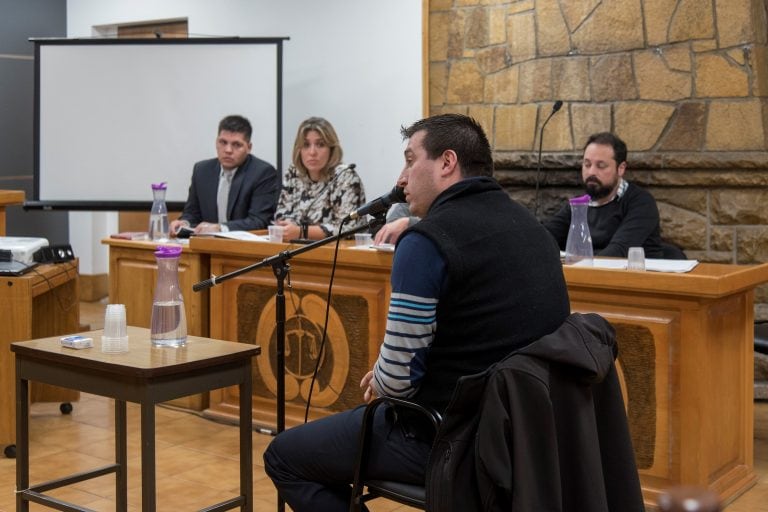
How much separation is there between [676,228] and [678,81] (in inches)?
27.6

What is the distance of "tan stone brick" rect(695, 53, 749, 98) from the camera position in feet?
15.0

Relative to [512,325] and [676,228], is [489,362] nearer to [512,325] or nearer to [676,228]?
[512,325]

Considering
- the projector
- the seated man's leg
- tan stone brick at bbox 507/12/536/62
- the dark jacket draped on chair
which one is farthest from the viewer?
tan stone brick at bbox 507/12/536/62

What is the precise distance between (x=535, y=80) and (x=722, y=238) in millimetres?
1245

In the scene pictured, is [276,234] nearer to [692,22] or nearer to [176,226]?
[176,226]

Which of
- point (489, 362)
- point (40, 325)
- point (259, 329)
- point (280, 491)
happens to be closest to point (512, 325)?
point (489, 362)

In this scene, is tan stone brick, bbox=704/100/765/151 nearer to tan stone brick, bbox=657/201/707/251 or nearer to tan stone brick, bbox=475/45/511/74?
tan stone brick, bbox=657/201/707/251

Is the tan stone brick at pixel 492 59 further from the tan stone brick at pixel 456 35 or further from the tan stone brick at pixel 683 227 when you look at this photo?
the tan stone brick at pixel 683 227

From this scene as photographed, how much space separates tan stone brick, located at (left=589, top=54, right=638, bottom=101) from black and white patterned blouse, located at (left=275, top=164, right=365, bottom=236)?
4.37 ft

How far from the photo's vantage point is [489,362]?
2025 mm

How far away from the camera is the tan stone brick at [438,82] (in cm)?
551

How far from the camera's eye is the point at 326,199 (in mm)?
4562

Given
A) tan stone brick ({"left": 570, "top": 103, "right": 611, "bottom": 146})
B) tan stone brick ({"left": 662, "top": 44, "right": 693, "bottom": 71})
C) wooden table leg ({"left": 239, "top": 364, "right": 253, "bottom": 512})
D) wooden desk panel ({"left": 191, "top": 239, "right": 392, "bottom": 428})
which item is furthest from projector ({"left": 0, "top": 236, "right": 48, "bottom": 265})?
tan stone brick ({"left": 662, "top": 44, "right": 693, "bottom": 71})

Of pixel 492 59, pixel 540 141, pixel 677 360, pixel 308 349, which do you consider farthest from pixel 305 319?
pixel 492 59
